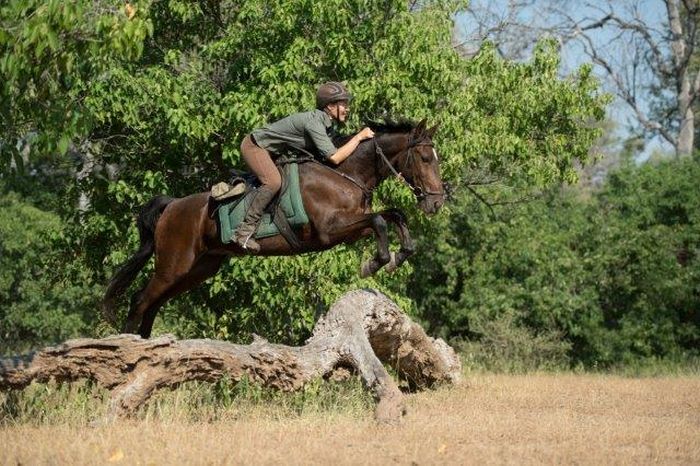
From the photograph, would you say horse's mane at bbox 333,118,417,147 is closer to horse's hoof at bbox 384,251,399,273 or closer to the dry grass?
horse's hoof at bbox 384,251,399,273

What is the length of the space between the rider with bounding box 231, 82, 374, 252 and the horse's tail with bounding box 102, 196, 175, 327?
1.66 meters

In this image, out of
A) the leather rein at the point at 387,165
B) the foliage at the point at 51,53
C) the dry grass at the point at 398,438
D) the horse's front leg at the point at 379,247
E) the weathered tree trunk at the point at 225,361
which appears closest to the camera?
the dry grass at the point at 398,438

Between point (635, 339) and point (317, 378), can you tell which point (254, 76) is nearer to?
point (317, 378)

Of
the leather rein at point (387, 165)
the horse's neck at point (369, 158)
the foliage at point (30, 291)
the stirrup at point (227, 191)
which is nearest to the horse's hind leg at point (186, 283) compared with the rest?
the stirrup at point (227, 191)

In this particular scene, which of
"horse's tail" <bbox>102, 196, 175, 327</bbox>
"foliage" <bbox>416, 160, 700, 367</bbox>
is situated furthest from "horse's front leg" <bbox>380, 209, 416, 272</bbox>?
"foliage" <bbox>416, 160, 700, 367</bbox>

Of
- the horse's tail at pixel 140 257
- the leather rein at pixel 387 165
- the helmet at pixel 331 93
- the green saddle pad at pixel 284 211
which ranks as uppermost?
the helmet at pixel 331 93

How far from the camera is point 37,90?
28.2 feet

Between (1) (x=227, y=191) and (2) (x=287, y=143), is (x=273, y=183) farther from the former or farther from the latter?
(1) (x=227, y=191)

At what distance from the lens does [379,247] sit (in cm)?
1027

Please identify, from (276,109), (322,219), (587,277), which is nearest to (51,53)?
(322,219)

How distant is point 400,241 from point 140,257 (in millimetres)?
3626

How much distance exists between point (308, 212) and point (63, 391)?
3193 millimetres

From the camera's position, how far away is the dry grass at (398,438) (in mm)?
7336

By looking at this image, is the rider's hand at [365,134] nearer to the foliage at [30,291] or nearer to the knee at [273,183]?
the knee at [273,183]
